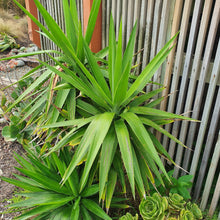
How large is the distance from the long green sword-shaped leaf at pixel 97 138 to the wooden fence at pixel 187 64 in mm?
705

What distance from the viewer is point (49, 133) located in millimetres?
2199

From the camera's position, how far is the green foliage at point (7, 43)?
7191 mm

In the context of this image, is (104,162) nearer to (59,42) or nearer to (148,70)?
(148,70)

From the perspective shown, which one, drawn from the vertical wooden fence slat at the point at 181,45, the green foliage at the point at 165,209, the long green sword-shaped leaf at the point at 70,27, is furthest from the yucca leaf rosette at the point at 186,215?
the long green sword-shaped leaf at the point at 70,27

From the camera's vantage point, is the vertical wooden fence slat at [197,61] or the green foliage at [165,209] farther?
the vertical wooden fence slat at [197,61]

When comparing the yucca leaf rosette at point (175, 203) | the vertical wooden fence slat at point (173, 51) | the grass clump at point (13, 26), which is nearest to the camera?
the yucca leaf rosette at point (175, 203)

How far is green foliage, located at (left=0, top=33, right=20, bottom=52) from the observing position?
719 cm

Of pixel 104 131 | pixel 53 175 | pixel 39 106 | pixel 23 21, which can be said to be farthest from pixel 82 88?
pixel 23 21

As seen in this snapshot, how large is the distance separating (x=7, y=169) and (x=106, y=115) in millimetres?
1958

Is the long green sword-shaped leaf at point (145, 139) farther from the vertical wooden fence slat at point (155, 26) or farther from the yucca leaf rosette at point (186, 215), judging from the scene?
the vertical wooden fence slat at point (155, 26)

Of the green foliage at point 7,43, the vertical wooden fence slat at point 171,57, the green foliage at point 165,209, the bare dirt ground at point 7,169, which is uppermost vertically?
the vertical wooden fence slat at point 171,57

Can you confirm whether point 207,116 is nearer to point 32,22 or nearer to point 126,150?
point 126,150

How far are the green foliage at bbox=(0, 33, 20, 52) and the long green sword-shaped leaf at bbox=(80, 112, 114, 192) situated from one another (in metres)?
6.46

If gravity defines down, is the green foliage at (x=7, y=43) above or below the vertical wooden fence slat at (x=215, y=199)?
above
